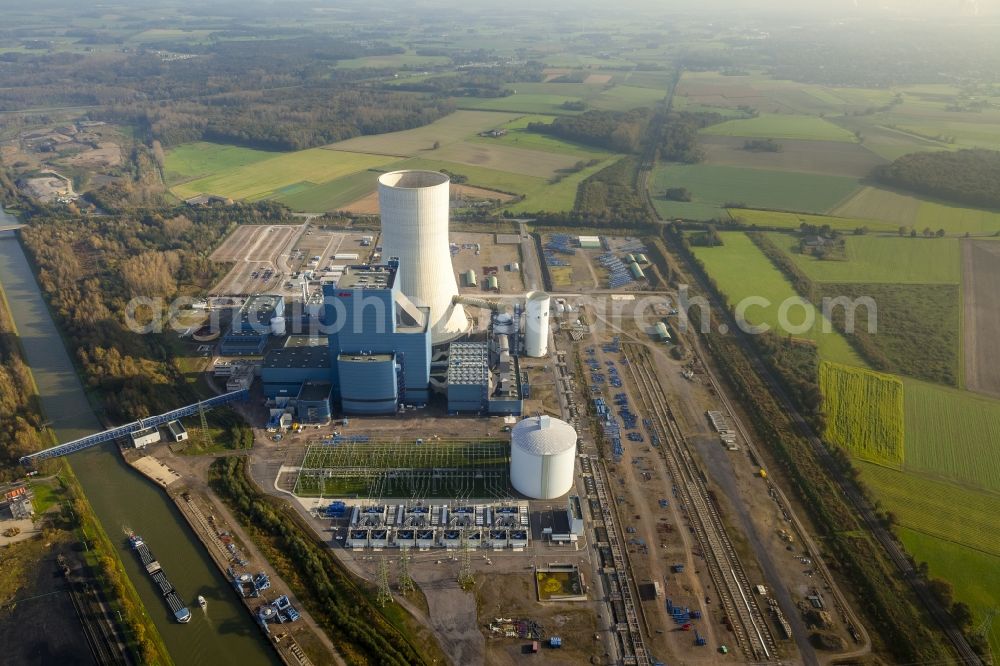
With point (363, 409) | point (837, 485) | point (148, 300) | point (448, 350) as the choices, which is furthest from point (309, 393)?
point (837, 485)

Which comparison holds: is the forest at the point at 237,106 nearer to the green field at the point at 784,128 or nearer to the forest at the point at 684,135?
the forest at the point at 684,135

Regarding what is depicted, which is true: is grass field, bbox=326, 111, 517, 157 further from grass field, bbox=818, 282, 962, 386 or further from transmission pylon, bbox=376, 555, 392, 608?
transmission pylon, bbox=376, 555, 392, 608

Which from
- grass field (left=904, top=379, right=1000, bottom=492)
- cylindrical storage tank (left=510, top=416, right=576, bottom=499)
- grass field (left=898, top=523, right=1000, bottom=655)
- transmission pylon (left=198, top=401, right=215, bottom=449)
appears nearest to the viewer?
grass field (left=898, top=523, right=1000, bottom=655)

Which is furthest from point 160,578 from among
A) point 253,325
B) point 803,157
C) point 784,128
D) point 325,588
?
point 784,128

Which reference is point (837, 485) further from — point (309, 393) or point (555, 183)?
point (555, 183)

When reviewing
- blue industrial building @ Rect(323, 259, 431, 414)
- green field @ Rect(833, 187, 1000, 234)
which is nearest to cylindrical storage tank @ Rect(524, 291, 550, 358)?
blue industrial building @ Rect(323, 259, 431, 414)

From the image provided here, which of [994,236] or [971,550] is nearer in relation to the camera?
[971,550]

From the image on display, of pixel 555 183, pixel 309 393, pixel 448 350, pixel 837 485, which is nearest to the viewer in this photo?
pixel 837 485
